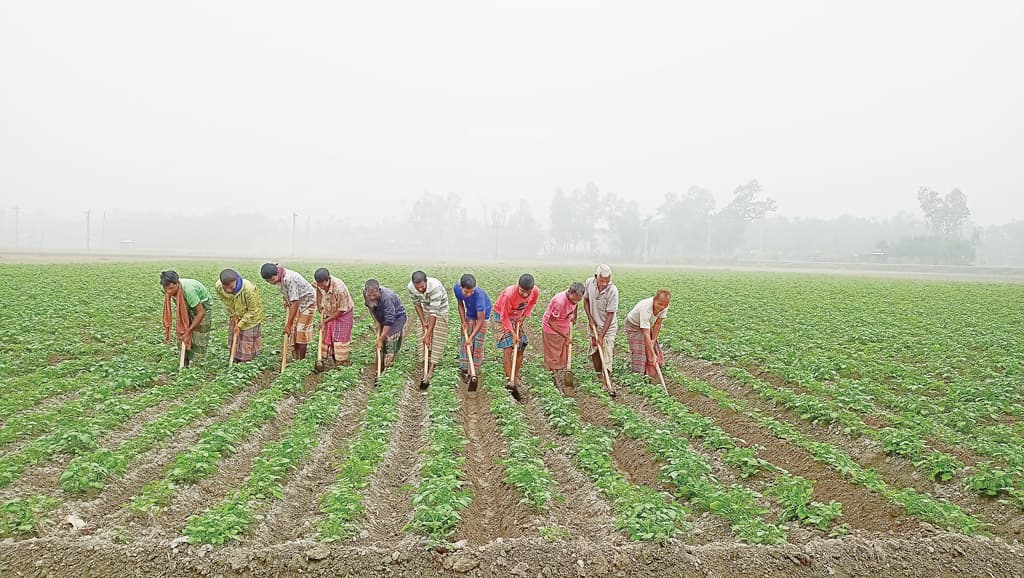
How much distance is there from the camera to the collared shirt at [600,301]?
969cm

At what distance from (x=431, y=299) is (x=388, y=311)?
2.75ft

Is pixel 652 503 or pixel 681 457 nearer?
pixel 652 503

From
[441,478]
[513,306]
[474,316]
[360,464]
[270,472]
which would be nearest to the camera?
[441,478]

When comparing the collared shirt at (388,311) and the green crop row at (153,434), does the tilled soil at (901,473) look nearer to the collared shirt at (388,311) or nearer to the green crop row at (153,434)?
the collared shirt at (388,311)

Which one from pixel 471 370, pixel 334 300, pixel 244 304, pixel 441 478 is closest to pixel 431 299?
pixel 471 370

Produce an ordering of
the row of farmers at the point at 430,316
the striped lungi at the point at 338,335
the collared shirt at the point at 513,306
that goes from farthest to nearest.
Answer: the striped lungi at the point at 338,335 < the row of farmers at the point at 430,316 < the collared shirt at the point at 513,306

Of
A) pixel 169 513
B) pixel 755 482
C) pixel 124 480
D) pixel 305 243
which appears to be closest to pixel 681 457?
pixel 755 482

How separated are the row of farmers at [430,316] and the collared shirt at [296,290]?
0.02m

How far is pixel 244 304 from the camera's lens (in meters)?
9.90

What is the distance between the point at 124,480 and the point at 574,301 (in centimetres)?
617

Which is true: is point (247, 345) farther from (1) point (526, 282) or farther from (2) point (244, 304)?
(1) point (526, 282)

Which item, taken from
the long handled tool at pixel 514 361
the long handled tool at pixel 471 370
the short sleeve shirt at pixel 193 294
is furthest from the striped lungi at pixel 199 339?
the long handled tool at pixel 514 361

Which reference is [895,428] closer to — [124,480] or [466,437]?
[466,437]

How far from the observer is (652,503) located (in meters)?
5.33
